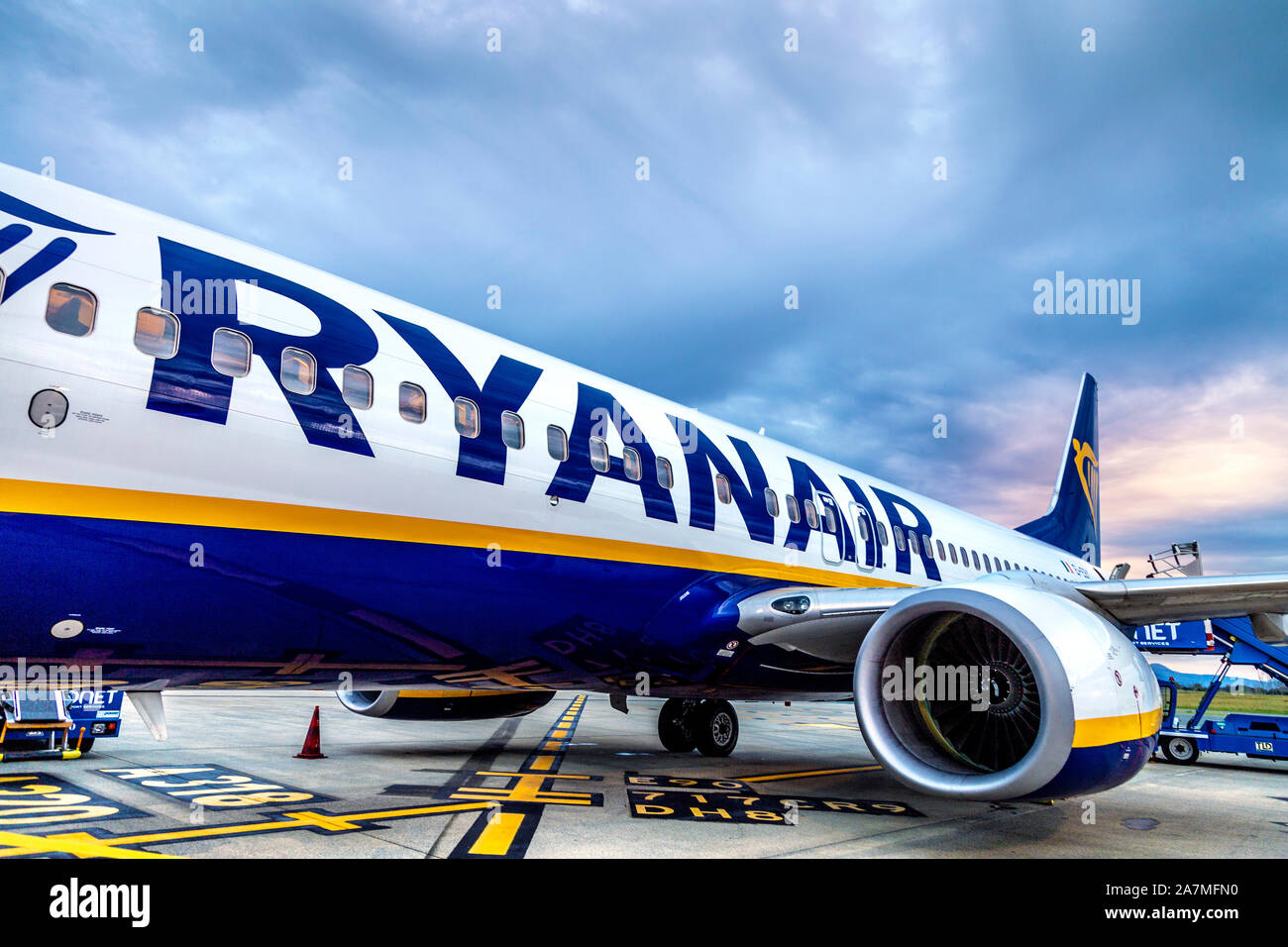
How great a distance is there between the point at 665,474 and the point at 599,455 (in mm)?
835

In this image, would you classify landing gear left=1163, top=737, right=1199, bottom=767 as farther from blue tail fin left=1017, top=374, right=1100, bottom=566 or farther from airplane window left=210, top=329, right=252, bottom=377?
airplane window left=210, top=329, right=252, bottom=377

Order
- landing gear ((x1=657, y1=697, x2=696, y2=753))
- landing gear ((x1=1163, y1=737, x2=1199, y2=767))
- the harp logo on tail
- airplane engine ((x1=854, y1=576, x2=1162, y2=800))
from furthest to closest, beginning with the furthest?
the harp logo on tail < landing gear ((x1=1163, y1=737, x2=1199, y2=767)) < landing gear ((x1=657, y1=697, x2=696, y2=753)) < airplane engine ((x1=854, y1=576, x2=1162, y2=800))

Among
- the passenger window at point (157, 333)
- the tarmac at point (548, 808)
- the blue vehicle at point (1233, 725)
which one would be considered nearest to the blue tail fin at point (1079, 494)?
the blue vehicle at point (1233, 725)

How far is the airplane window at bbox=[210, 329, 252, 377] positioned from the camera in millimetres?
4625

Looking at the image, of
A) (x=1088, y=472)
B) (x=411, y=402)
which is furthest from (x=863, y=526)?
(x=1088, y=472)

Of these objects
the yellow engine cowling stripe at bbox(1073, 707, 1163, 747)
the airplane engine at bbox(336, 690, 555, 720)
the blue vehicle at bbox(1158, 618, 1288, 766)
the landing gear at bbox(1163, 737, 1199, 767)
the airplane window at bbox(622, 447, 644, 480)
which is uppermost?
the airplane window at bbox(622, 447, 644, 480)

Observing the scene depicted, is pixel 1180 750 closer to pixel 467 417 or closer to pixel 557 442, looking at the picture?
pixel 557 442

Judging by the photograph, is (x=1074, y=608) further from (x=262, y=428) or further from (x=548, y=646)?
(x=262, y=428)

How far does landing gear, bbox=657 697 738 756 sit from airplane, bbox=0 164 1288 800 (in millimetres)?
3445

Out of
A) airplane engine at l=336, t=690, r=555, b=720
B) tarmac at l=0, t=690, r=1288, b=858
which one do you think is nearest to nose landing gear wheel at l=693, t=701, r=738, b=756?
tarmac at l=0, t=690, r=1288, b=858

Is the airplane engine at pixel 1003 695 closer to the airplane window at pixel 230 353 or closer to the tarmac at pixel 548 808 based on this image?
the tarmac at pixel 548 808

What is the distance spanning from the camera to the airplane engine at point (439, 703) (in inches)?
397
